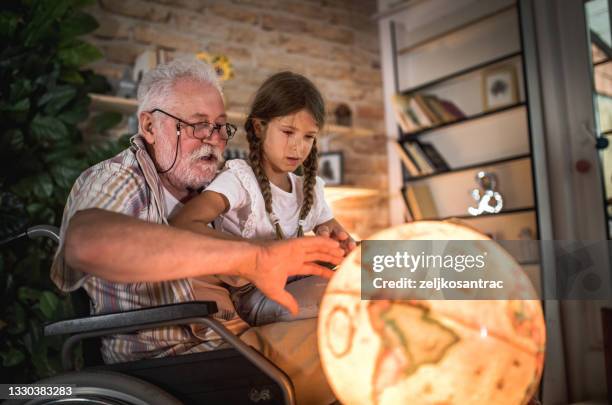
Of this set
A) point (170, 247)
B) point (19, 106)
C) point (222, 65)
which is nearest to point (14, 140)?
point (19, 106)

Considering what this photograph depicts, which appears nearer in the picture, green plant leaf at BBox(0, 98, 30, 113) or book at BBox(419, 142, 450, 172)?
green plant leaf at BBox(0, 98, 30, 113)

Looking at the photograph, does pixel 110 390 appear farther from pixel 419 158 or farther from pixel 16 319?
pixel 419 158

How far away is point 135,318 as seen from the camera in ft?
3.28

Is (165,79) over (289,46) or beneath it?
beneath

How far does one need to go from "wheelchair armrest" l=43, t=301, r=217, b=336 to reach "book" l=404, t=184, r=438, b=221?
11.8ft

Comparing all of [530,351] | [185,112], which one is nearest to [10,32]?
[185,112]

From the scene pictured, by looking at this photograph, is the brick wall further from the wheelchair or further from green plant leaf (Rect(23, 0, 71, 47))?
the wheelchair

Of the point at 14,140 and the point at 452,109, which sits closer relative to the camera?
the point at 14,140

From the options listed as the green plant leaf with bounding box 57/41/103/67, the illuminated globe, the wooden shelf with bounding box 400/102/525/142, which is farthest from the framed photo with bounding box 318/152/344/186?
the illuminated globe

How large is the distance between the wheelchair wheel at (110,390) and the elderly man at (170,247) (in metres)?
0.15

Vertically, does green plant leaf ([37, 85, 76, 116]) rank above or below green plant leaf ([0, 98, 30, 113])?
above

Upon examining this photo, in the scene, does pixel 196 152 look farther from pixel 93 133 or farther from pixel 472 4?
pixel 472 4

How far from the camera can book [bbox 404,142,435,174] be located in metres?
4.49

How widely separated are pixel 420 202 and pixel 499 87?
3.35 feet
